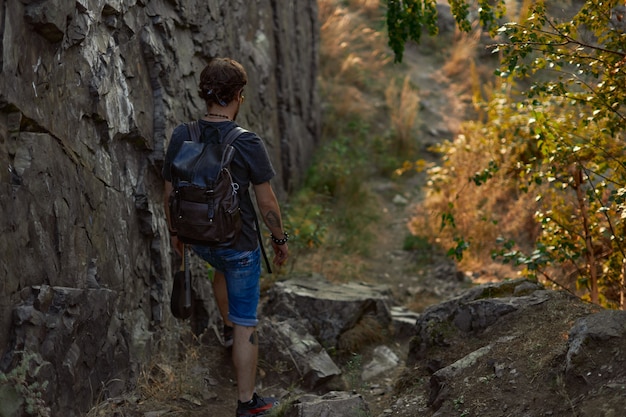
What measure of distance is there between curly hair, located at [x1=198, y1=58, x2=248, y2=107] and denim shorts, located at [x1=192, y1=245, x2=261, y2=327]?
76cm

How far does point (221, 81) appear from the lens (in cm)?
396

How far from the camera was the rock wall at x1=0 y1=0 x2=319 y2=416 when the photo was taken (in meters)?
3.42

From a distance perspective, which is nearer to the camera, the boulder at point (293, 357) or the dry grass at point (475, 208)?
the boulder at point (293, 357)

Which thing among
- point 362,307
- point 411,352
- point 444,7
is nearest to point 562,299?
point 411,352

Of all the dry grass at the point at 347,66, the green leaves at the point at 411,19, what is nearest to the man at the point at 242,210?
the green leaves at the point at 411,19

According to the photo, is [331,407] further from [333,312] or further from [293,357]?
[333,312]

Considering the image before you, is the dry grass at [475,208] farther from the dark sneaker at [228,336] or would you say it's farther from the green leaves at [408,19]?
the dark sneaker at [228,336]

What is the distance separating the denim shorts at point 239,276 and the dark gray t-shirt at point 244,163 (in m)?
0.06

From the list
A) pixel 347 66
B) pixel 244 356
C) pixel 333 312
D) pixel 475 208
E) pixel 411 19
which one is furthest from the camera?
pixel 347 66

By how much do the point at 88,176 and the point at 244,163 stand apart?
2.73 ft

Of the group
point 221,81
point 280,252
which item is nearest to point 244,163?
point 221,81

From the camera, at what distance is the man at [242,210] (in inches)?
156

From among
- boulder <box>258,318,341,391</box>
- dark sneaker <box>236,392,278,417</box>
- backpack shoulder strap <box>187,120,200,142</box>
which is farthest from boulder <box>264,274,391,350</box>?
backpack shoulder strap <box>187,120,200,142</box>

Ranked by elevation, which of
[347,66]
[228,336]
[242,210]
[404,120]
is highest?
[347,66]
